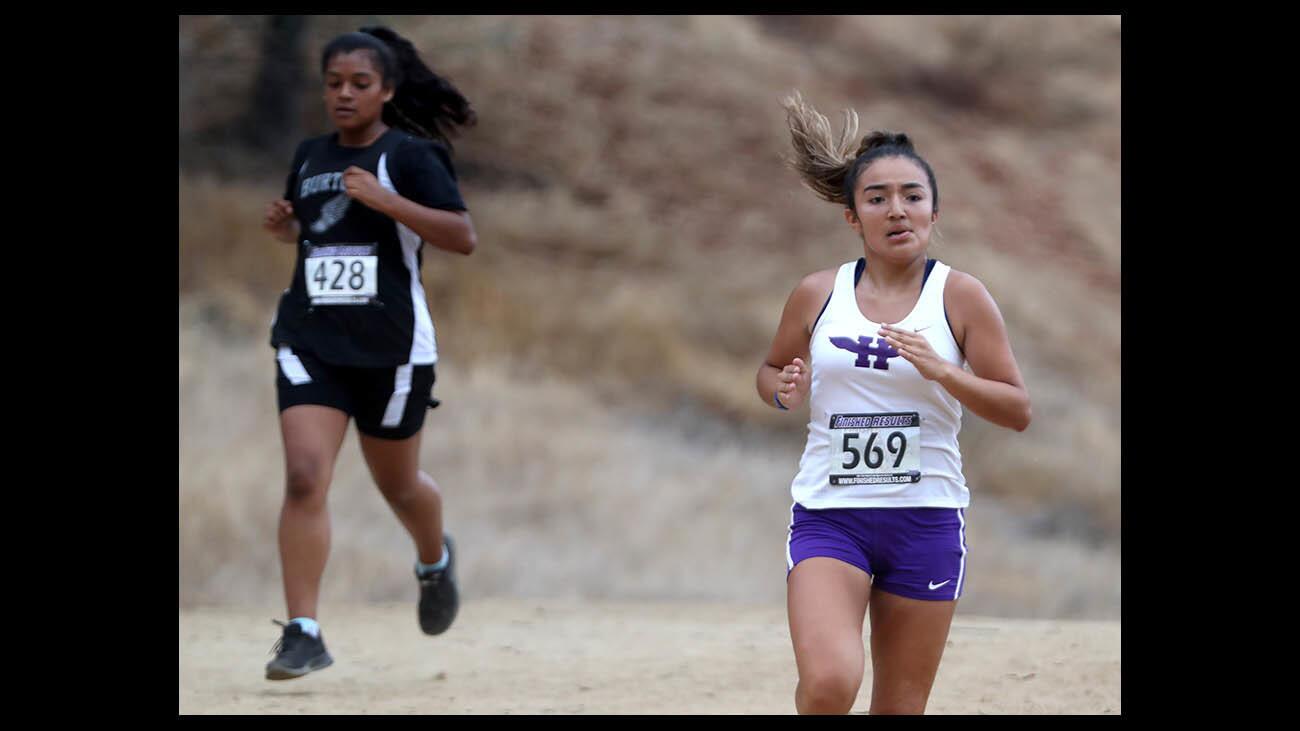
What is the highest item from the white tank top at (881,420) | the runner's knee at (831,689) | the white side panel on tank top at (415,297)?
the white side panel on tank top at (415,297)

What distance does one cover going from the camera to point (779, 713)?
5.97 metres

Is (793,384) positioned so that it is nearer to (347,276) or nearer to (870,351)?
(870,351)

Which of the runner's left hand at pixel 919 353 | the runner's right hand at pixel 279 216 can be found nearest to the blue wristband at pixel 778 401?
the runner's left hand at pixel 919 353

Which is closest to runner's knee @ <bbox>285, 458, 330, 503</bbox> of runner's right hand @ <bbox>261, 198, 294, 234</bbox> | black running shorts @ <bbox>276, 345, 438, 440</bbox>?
black running shorts @ <bbox>276, 345, 438, 440</bbox>

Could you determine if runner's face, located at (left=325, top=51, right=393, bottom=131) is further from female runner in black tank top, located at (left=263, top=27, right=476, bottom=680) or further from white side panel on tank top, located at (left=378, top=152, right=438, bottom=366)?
white side panel on tank top, located at (left=378, top=152, right=438, bottom=366)

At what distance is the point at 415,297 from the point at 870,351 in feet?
7.30

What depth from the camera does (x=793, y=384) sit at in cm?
424

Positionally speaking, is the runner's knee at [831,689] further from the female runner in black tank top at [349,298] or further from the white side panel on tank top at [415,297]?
the white side panel on tank top at [415,297]

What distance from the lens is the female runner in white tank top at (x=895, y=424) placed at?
414 centimetres

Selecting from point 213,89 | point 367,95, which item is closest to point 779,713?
point 367,95

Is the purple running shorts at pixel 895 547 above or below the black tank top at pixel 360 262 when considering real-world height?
below

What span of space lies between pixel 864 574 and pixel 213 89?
547 inches

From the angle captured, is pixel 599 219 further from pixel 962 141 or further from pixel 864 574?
pixel 864 574

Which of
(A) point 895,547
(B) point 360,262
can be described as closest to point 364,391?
(B) point 360,262
